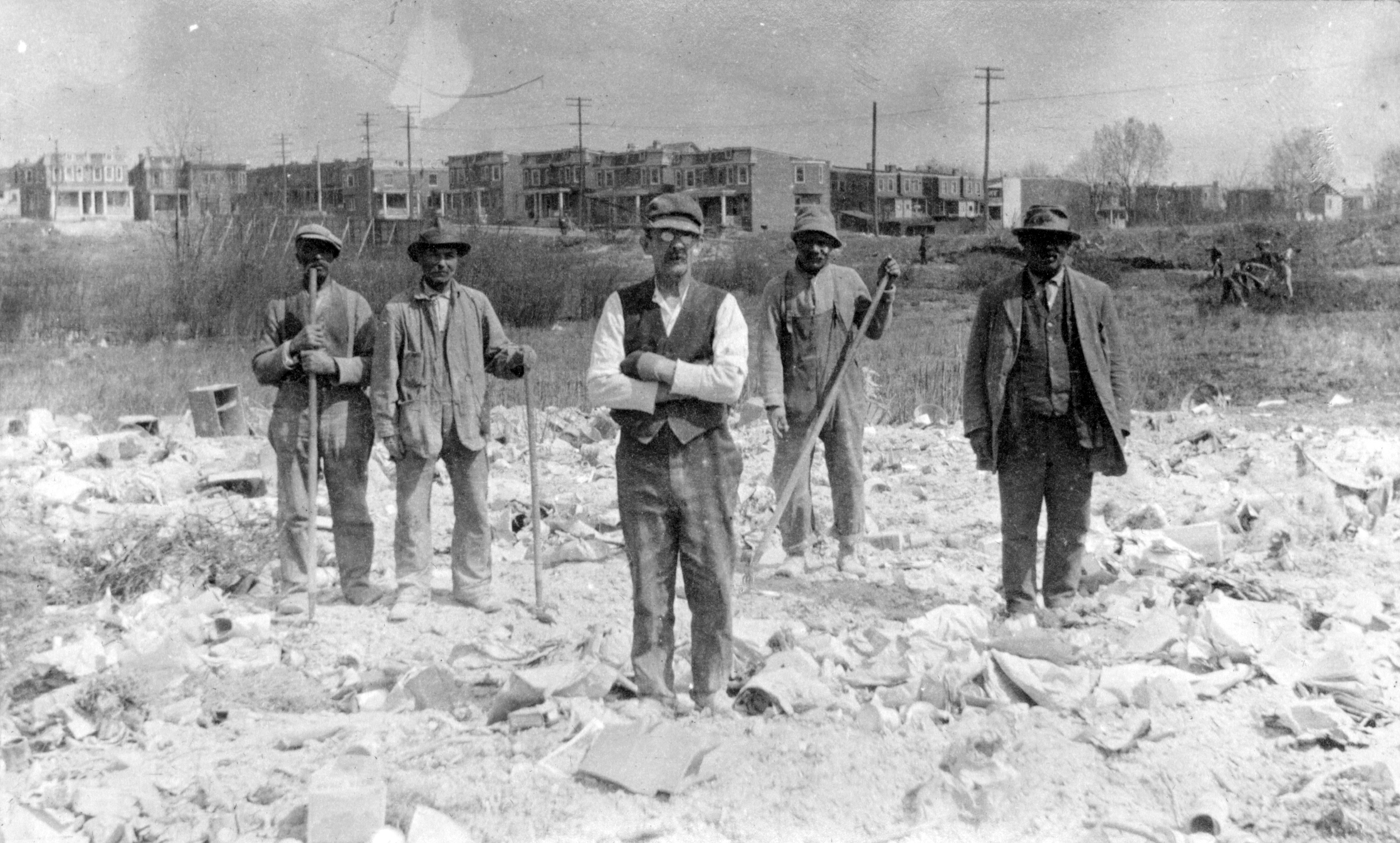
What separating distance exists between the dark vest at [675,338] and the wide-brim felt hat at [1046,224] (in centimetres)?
188

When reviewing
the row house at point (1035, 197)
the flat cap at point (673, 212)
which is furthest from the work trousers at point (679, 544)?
the row house at point (1035, 197)

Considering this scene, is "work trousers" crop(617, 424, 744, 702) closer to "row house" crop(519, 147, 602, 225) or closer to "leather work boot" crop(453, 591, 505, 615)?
"leather work boot" crop(453, 591, 505, 615)

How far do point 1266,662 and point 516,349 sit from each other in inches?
145

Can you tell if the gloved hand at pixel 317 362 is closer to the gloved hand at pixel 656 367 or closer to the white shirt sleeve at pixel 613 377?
the white shirt sleeve at pixel 613 377

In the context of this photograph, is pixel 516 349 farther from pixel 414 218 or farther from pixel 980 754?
pixel 414 218

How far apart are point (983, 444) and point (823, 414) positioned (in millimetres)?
786

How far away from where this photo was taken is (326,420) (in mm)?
6250

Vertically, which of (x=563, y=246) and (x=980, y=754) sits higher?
(x=563, y=246)

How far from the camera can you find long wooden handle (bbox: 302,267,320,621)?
238 inches

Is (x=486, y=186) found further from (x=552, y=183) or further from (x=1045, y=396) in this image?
(x=1045, y=396)

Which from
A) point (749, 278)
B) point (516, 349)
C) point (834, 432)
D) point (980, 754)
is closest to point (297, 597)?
point (516, 349)

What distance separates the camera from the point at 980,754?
4.08 metres

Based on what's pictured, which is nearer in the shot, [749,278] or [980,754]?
[980,754]

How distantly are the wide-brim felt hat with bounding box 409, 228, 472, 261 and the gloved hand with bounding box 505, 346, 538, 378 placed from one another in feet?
1.83
